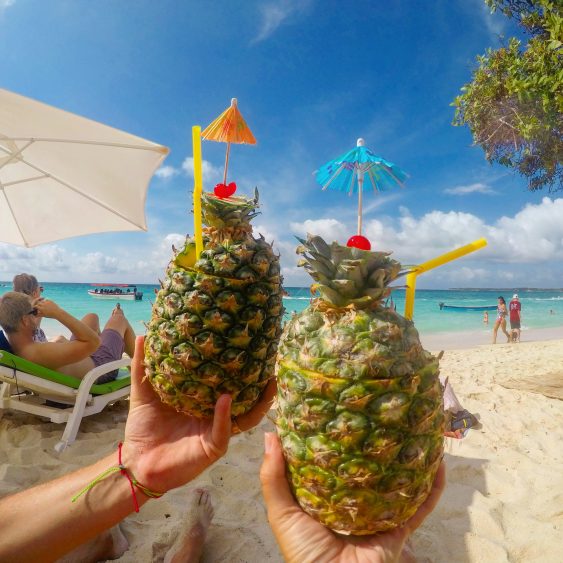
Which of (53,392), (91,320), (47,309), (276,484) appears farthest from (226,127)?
(91,320)

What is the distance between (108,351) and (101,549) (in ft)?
Answer: 13.5

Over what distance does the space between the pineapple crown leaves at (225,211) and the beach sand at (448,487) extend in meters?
2.62

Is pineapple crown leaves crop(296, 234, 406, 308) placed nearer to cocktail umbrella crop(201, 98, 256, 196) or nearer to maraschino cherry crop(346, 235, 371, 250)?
maraschino cherry crop(346, 235, 371, 250)

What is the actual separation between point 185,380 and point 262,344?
439mm

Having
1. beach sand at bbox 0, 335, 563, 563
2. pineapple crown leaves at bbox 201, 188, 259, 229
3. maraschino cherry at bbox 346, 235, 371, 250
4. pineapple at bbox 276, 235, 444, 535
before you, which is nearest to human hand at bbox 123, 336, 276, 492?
pineapple at bbox 276, 235, 444, 535

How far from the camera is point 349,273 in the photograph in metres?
1.68

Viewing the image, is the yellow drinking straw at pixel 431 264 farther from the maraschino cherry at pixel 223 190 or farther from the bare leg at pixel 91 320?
the bare leg at pixel 91 320

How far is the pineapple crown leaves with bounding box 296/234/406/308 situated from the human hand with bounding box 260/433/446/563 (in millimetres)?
713

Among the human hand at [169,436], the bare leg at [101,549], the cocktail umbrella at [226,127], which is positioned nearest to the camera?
the human hand at [169,436]

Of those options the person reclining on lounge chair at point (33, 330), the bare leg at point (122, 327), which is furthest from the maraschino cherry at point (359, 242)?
the bare leg at point (122, 327)

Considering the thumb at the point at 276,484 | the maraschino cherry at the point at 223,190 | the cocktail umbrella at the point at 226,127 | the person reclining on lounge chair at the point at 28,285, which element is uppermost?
the cocktail umbrella at the point at 226,127

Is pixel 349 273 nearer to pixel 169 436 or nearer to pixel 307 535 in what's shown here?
pixel 307 535

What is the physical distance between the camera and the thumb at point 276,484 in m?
1.67

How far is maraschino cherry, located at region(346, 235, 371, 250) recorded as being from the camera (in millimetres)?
1683
